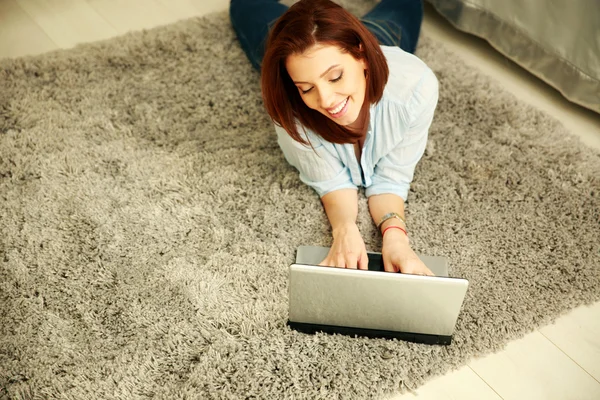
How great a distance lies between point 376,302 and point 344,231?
23 centimetres

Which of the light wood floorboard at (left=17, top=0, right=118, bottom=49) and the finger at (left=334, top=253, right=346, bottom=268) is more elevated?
the finger at (left=334, top=253, right=346, bottom=268)

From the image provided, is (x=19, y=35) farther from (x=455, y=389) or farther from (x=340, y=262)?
(x=455, y=389)

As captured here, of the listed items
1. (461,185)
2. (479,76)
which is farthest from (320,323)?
(479,76)

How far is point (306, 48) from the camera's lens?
915 millimetres

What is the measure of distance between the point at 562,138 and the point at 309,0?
2.70ft

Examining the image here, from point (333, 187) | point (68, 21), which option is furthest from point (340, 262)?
point (68, 21)

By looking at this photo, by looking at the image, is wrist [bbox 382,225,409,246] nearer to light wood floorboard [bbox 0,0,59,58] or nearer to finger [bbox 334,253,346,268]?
finger [bbox 334,253,346,268]

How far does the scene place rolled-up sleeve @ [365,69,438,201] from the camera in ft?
3.67

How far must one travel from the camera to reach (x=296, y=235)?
1203 mm

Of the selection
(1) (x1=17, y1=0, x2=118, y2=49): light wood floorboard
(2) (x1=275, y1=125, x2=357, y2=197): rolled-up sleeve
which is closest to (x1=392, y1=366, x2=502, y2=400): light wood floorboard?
(2) (x1=275, y1=125, x2=357, y2=197): rolled-up sleeve

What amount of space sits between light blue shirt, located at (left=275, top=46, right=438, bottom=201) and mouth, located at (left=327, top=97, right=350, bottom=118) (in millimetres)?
117

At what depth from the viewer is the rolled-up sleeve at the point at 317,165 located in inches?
45.5

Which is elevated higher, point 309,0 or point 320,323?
point 309,0

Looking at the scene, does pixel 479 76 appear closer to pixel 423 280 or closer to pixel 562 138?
pixel 562 138
